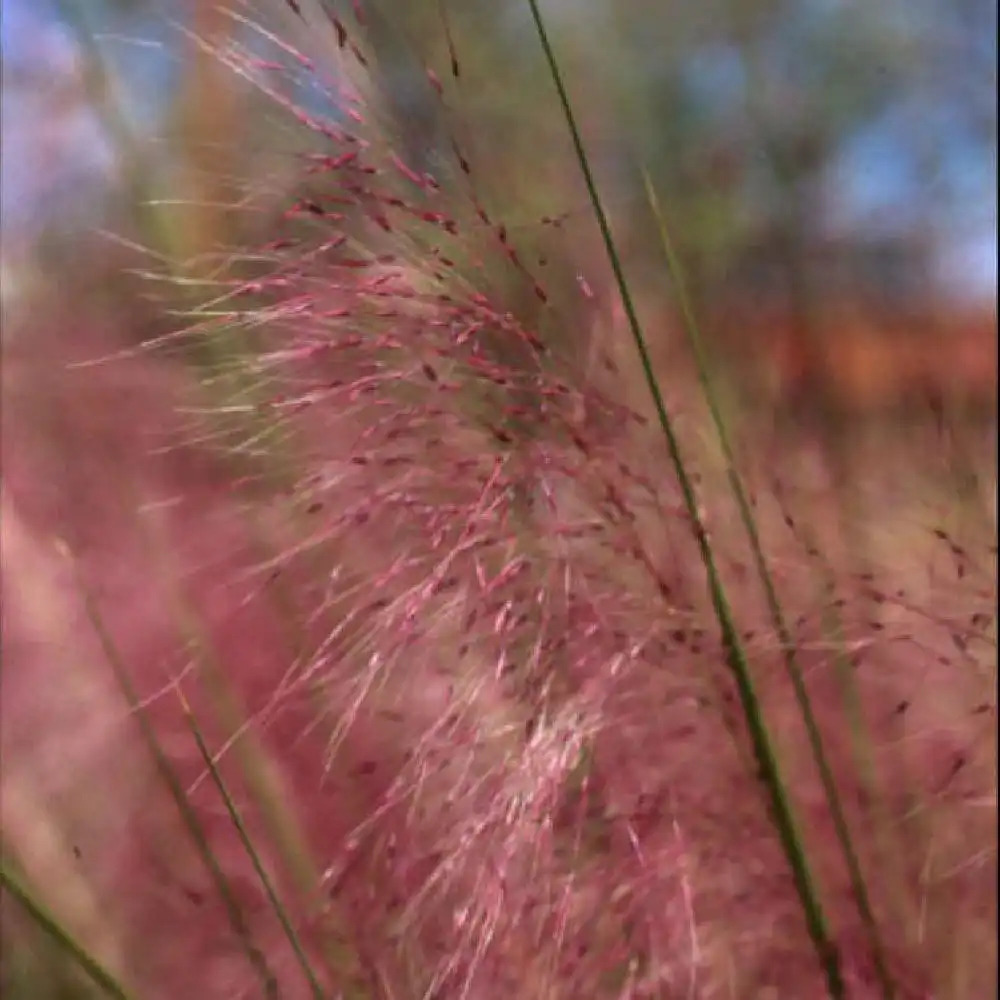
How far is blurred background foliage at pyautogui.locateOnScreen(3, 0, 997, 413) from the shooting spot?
0.59 meters

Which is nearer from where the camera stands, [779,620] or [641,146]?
[779,620]

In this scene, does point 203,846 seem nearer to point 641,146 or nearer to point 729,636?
point 729,636

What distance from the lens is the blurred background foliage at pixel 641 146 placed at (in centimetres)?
59

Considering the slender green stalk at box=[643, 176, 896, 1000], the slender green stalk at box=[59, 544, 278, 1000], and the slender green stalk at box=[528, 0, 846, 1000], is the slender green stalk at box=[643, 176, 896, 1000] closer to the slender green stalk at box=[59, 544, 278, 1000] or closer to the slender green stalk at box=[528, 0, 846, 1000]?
the slender green stalk at box=[528, 0, 846, 1000]

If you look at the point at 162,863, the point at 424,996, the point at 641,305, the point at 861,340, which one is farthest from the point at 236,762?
the point at 861,340

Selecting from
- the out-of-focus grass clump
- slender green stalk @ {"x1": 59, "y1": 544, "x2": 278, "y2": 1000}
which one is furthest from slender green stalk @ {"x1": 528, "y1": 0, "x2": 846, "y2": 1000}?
slender green stalk @ {"x1": 59, "y1": 544, "x2": 278, "y2": 1000}

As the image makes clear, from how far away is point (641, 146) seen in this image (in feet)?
3.30

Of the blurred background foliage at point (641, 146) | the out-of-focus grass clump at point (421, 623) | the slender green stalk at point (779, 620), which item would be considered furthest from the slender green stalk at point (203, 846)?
the slender green stalk at point (779, 620)

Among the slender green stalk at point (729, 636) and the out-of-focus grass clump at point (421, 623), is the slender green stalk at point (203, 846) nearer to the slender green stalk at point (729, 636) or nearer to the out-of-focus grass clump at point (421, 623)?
the out-of-focus grass clump at point (421, 623)

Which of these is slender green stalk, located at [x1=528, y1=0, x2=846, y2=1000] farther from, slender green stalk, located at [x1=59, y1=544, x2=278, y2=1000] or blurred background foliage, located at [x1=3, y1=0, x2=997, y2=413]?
slender green stalk, located at [x1=59, y1=544, x2=278, y2=1000]

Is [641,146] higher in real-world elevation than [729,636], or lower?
higher

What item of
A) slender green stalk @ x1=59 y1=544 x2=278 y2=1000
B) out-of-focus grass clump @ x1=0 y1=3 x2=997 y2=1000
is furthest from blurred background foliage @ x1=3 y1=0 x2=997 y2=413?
slender green stalk @ x1=59 y1=544 x2=278 y2=1000

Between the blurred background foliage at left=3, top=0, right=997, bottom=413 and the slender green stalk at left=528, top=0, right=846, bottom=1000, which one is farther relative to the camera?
the blurred background foliage at left=3, top=0, right=997, bottom=413

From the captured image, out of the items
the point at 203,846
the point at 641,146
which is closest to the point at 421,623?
the point at 203,846
